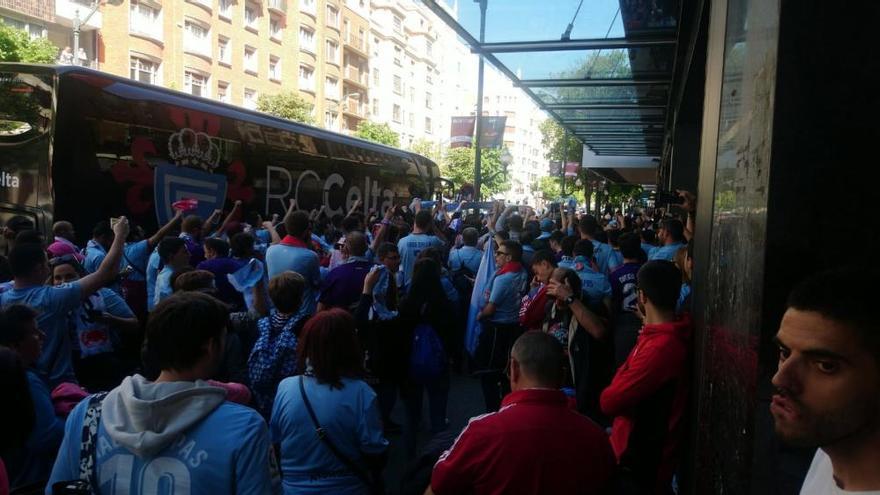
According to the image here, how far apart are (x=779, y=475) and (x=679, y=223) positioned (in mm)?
5258

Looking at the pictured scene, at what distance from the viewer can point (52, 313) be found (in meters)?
3.66

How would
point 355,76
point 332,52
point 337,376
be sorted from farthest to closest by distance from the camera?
point 355,76 < point 332,52 < point 337,376

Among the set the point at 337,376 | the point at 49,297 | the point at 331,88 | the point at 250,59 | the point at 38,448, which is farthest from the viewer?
the point at 331,88

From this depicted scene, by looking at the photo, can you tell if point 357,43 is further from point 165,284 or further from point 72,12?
point 165,284

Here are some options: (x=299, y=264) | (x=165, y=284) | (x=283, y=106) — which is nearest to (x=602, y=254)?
(x=299, y=264)

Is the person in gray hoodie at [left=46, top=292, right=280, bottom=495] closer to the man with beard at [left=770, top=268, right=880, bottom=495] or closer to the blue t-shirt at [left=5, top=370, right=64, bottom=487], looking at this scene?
the blue t-shirt at [left=5, top=370, right=64, bottom=487]

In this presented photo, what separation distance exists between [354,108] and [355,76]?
2.77 m

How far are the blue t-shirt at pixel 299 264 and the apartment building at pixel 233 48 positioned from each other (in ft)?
94.9

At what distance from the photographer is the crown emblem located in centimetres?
1127

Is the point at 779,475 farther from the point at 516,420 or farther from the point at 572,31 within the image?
the point at 572,31

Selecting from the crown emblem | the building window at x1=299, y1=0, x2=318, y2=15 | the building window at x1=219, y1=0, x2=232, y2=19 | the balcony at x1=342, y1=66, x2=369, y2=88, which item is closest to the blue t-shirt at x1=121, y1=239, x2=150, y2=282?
the crown emblem

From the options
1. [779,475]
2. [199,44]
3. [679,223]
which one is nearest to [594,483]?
[779,475]

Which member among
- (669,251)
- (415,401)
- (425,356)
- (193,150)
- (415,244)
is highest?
(193,150)

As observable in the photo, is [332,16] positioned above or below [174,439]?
above
